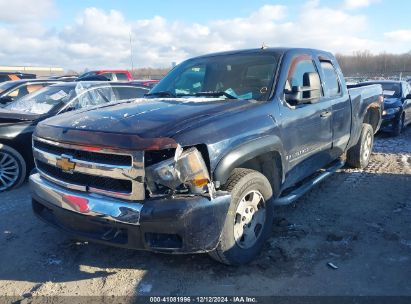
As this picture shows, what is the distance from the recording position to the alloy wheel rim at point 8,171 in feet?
19.2

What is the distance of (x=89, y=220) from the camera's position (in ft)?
10.3

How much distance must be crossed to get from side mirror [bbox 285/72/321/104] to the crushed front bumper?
4.83 feet

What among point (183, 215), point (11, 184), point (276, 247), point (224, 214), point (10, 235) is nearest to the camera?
point (183, 215)

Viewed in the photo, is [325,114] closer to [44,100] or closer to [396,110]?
[44,100]

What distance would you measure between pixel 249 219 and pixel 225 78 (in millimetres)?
1678

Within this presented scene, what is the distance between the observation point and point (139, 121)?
322 centimetres

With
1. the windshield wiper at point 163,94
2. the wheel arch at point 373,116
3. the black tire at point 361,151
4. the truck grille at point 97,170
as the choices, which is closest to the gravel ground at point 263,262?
the truck grille at point 97,170

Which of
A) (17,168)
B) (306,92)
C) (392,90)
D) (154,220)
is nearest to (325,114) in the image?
(306,92)

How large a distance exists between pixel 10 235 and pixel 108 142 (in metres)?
2.23

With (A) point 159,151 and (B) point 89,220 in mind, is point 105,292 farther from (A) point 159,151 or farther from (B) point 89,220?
(A) point 159,151

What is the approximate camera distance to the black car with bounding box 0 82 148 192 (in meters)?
5.85

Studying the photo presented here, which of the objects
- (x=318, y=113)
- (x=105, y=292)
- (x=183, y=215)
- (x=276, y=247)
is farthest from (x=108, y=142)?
(x=318, y=113)

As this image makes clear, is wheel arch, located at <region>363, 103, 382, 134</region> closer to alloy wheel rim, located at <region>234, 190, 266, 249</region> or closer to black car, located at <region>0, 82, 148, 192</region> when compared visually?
alloy wheel rim, located at <region>234, 190, 266, 249</region>

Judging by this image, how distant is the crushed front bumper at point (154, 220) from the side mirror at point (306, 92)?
1471 millimetres
